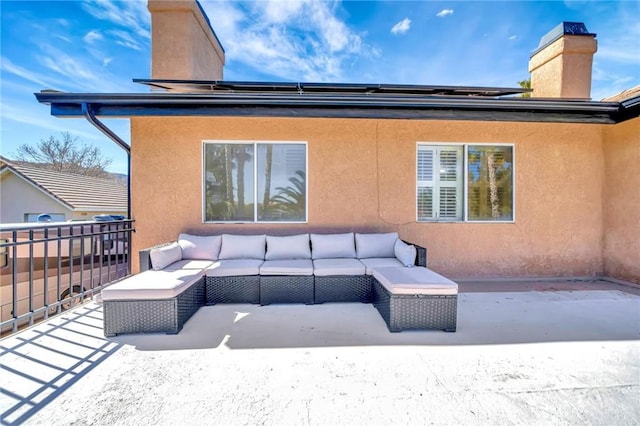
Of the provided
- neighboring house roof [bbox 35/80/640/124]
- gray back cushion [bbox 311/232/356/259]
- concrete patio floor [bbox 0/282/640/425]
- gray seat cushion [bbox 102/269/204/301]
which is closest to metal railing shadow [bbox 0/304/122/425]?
concrete patio floor [bbox 0/282/640/425]

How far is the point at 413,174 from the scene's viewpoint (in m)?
5.36

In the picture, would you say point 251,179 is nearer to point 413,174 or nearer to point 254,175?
point 254,175

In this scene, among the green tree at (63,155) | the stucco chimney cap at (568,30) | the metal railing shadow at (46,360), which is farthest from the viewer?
the green tree at (63,155)

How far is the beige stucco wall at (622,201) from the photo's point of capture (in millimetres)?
5102

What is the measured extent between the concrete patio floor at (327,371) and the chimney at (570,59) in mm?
5259

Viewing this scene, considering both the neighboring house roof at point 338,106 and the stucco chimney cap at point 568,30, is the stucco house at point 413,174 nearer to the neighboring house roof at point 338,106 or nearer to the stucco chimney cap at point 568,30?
the neighboring house roof at point 338,106

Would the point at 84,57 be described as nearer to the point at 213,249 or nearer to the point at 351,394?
the point at 213,249

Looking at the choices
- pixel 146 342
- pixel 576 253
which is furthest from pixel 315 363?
pixel 576 253

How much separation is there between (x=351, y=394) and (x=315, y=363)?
0.53m

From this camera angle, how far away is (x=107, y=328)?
3.10m

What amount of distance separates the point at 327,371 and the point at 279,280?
1.80m

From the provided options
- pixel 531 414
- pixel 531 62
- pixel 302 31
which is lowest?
pixel 531 414

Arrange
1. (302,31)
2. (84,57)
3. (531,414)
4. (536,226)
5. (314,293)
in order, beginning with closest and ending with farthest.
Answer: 1. (531,414)
2. (314,293)
3. (536,226)
4. (302,31)
5. (84,57)

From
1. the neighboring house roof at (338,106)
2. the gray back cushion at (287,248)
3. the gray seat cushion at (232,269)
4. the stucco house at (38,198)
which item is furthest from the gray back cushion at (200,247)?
the stucco house at (38,198)
